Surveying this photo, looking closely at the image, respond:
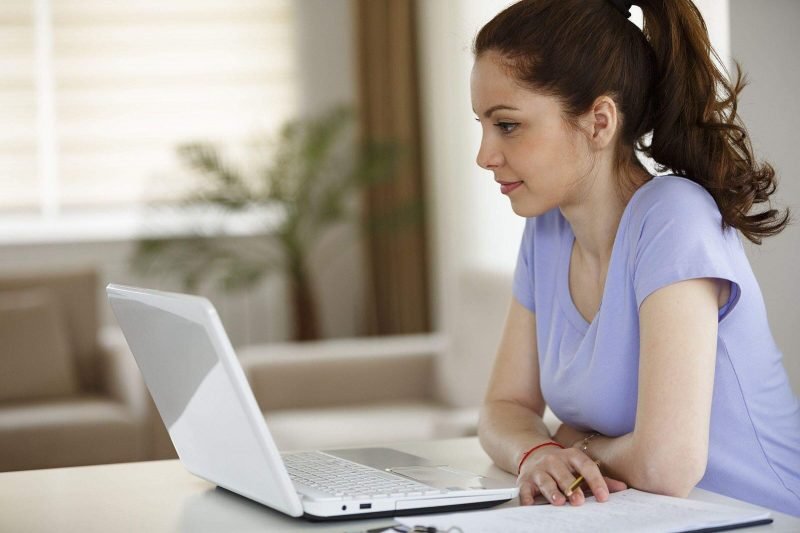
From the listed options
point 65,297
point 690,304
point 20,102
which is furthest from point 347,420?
point 20,102

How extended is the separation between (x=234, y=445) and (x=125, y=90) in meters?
4.57

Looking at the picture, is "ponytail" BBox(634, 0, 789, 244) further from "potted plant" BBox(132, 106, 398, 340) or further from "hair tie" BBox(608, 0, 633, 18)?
"potted plant" BBox(132, 106, 398, 340)

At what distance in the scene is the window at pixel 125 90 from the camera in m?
5.34

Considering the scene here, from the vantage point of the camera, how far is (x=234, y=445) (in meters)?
1.17

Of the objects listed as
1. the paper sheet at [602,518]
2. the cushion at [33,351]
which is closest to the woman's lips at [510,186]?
the paper sheet at [602,518]

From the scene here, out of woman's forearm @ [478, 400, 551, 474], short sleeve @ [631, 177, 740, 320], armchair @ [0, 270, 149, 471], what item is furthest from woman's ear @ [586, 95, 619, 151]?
armchair @ [0, 270, 149, 471]

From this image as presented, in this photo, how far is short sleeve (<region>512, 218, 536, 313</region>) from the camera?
1712mm

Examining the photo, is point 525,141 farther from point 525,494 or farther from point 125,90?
point 125,90

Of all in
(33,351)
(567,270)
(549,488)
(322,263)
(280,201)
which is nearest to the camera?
(549,488)

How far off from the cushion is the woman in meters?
2.91

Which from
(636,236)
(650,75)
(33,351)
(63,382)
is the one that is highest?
(650,75)

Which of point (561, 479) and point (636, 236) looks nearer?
point (561, 479)

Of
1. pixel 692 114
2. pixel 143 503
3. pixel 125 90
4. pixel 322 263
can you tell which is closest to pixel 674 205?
pixel 692 114

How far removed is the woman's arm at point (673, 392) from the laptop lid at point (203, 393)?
0.42m
